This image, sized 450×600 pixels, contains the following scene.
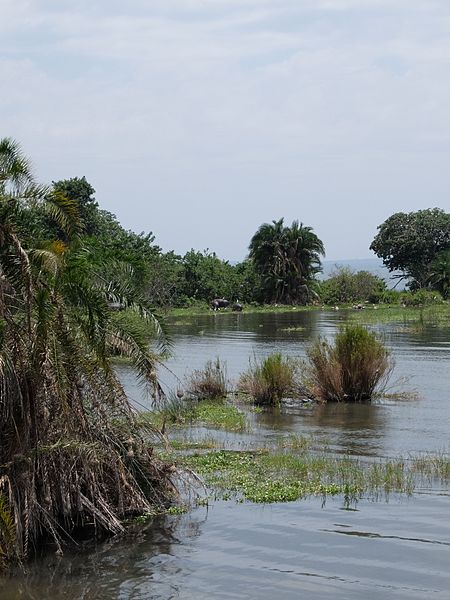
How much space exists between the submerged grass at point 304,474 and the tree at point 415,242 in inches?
3102

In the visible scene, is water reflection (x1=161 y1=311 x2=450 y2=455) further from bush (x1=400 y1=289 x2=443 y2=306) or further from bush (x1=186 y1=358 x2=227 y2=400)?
bush (x1=400 y1=289 x2=443 y2=306)

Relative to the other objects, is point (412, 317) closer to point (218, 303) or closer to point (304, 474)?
point (218, 303)

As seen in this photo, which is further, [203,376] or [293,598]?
[203,376]

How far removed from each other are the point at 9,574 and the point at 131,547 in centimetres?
169

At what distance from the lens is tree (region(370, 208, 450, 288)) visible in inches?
3784

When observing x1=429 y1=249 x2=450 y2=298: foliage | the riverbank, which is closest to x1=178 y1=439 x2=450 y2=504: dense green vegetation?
the riverbank

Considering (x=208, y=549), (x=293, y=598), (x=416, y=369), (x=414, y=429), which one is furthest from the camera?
(x=416, y=369)

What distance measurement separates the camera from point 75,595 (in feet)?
34.9

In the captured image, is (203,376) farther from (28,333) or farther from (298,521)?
(28,333)

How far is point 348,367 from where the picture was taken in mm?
24531

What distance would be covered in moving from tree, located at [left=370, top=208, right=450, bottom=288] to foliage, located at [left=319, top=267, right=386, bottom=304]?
17.8 ft

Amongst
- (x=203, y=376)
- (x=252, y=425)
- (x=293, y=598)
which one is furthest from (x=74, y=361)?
(x=203, y=376)

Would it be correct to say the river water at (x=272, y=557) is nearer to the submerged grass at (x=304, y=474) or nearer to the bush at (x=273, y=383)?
the submerged grass at (x=304, y=474)

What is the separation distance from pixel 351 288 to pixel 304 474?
76895mm
